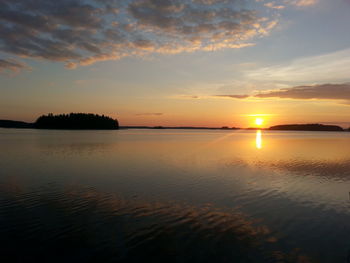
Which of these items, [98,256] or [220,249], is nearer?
[98,256]

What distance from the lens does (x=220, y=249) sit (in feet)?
41.7

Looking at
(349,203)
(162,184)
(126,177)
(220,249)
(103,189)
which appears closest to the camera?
(220,249)

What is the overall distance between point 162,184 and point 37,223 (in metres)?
13.0

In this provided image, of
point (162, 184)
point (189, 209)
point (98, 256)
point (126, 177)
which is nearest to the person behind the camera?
point (98, 256)

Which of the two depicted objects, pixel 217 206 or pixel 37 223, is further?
pixel 217 206

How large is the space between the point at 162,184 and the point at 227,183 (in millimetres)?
7286

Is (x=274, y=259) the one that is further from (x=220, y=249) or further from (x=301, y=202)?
(x=301, y=202)

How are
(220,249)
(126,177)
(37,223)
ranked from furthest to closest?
(126,177) < (37,223) < (220,249)

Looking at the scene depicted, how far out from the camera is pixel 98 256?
461 inches

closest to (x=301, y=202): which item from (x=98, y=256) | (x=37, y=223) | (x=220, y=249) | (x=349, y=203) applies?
(x=349, y=203)

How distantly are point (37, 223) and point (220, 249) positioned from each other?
1113 cm

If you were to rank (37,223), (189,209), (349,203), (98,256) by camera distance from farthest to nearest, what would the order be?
(349,203)
(189,209)
(37,223)
(98,256)

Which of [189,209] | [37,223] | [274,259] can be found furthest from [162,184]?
[274,259]

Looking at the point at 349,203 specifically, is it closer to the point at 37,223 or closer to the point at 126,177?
the point at 126,177
